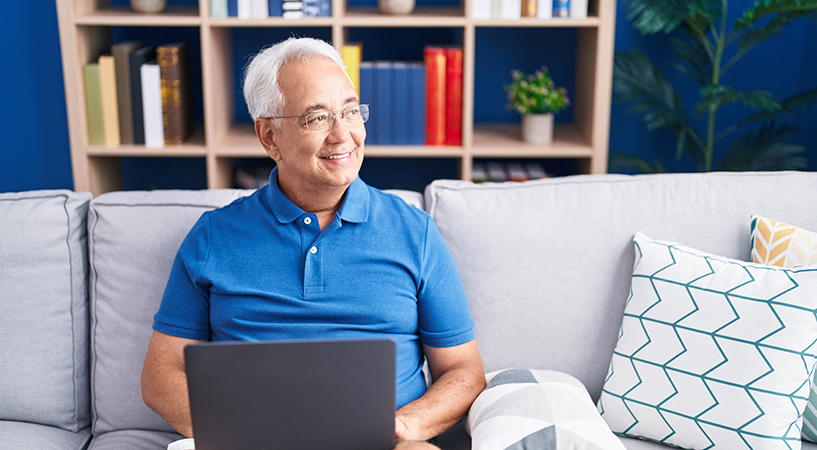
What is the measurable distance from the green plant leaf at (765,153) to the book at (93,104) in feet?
7.07

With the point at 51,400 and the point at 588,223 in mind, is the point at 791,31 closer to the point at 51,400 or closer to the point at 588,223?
the point at 588,223

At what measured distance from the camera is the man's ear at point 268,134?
132 centimetres

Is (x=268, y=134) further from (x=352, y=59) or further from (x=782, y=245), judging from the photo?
(x=782, y=245)

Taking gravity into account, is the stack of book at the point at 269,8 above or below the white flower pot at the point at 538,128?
above

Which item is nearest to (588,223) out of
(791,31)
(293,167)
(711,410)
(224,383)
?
(711,410)

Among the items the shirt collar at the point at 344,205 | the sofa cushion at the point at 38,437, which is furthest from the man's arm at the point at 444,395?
the sofa cushion at the point at 38,437

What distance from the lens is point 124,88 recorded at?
2197mm

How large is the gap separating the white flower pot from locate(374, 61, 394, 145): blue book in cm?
46

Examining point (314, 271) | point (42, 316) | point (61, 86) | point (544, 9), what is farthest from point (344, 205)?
point (61, 86)

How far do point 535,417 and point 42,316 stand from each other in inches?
40.4

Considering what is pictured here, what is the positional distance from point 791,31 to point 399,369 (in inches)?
82.3

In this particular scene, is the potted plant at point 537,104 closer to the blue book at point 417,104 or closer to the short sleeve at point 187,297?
the blue book at point 417,104

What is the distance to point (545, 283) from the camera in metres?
1.46

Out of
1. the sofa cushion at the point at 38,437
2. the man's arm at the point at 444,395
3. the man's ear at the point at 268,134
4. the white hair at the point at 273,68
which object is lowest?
the sofa cushion at the point at 38,437
